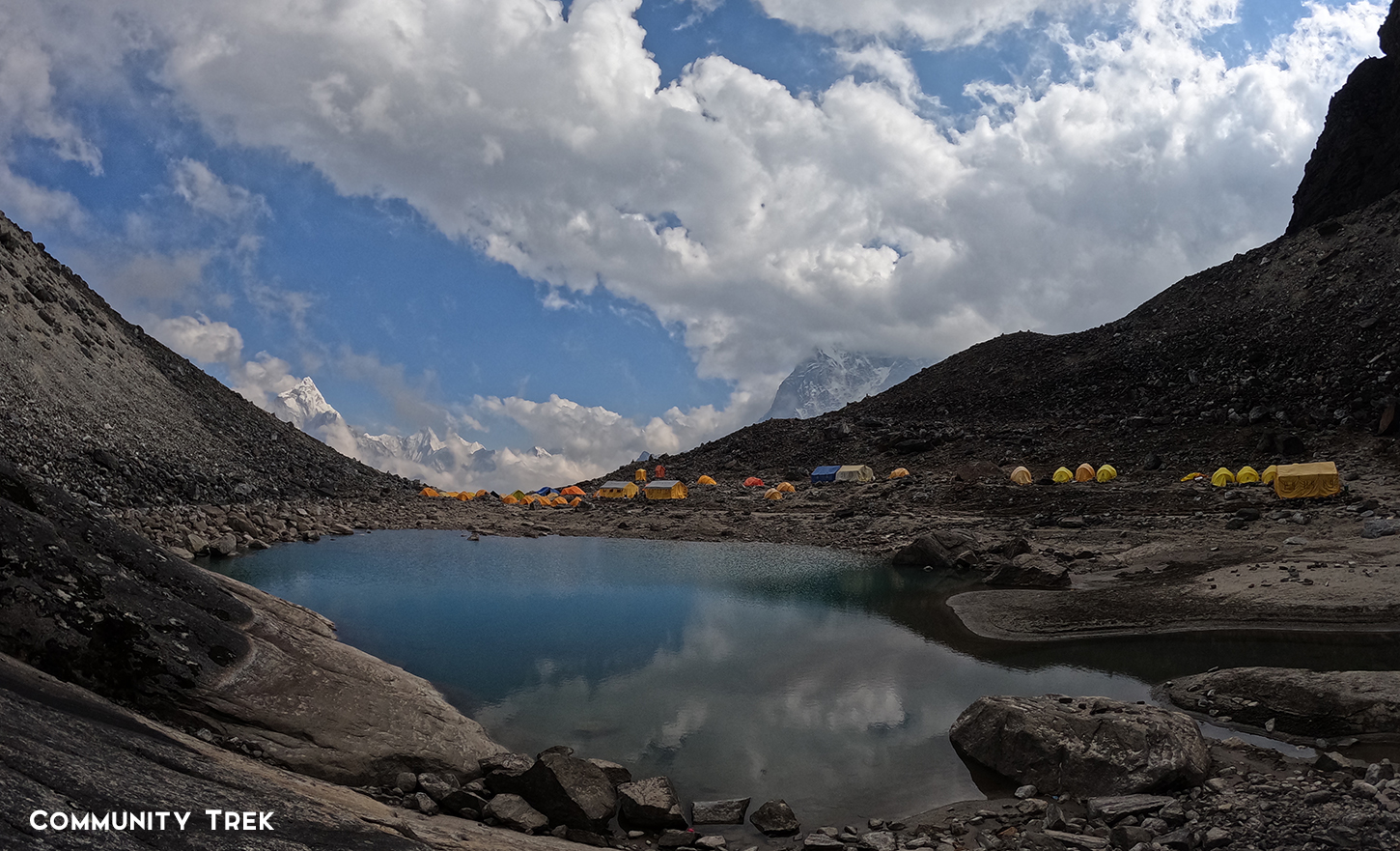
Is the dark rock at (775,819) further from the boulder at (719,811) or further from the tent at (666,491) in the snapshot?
the tent at (666,491)

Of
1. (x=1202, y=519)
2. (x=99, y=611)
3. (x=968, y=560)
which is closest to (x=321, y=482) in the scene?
(x=968, y=560)

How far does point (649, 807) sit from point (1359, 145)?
10093cm

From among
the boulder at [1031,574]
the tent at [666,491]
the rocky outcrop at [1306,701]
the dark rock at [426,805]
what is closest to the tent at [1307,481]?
the boulder at [1031,574]

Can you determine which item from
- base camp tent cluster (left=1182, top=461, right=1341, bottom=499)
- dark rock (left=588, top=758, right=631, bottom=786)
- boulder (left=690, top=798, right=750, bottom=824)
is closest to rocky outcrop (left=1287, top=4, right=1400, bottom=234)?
base camp tent cluster (left=1182, top=461, right=1341, bottom=499)

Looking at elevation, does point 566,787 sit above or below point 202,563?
below

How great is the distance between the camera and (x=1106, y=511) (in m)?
42.0

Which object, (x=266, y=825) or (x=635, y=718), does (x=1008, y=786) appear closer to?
(x=635, y=718)

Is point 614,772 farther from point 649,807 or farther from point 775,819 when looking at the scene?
point 775,819

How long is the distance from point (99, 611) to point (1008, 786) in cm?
1575

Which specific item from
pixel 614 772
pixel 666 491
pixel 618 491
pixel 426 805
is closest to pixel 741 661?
pixel 614 772

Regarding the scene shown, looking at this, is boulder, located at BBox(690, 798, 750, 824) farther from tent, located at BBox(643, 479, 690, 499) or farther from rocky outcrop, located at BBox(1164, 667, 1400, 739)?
tent, located at BBox(643, 479, 690, 499)

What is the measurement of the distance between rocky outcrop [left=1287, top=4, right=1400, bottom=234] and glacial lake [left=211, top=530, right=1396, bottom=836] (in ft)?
248

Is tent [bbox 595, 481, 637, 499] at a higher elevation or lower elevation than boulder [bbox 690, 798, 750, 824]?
higher

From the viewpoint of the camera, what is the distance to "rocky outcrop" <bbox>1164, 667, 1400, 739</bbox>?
1479 centimetres
